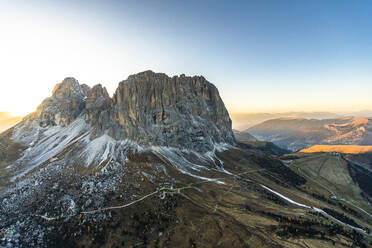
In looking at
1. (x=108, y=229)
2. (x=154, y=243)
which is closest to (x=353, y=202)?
(x=154, y=243)

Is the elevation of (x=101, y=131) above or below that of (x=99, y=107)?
below

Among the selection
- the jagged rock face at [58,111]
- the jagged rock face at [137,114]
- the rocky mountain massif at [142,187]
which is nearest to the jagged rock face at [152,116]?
the jagged rock face at [137,114]

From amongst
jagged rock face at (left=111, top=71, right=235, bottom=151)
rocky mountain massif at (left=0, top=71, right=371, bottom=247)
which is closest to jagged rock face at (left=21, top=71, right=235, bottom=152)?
jagged rock face at (left=111, top=71, right=235, bottom=151)

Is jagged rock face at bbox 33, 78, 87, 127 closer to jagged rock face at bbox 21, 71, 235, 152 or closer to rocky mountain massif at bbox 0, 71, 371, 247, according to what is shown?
jagged rock face at bbox 21, 71, 235, 152

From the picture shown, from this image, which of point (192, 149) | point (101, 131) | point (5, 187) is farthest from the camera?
point (192, 149)

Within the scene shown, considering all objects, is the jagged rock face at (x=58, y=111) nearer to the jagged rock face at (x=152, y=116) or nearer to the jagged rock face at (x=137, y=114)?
the jagged rock face at (x=137, y=114)

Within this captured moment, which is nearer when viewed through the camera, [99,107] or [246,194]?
[246,194]

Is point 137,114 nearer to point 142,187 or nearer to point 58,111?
point 142,187

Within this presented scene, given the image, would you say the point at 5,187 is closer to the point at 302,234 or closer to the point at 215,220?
the point at 215,220

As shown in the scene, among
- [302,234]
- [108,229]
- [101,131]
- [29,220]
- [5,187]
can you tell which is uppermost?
[101,131]
